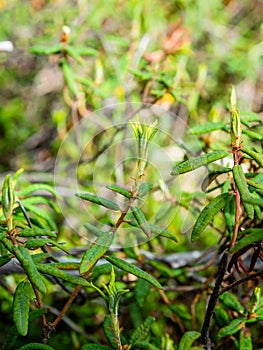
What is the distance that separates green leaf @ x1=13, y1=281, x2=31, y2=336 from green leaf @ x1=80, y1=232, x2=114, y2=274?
11cm

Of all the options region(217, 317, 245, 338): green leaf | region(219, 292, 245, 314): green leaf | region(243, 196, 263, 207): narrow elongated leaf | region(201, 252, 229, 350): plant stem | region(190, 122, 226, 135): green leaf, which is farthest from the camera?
region(190, 122, 226, 135): green leaf

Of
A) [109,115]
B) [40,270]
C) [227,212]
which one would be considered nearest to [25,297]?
[40,270]

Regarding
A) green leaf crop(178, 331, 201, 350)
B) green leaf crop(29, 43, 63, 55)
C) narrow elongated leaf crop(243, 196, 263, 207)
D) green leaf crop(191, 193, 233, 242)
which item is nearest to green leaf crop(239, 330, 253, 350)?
green leaf crop(178, 331, 201, 350)

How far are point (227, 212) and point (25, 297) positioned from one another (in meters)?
0.53

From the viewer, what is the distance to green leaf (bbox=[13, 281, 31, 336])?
2.61 ft

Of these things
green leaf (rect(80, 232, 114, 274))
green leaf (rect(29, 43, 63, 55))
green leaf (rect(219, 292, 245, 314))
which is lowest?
green leaf (rect(219, 292, 245, 314))

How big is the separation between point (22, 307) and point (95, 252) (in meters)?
0.17

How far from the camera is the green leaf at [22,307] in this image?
0.80 meters

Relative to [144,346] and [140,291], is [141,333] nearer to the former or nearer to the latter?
[144,346]

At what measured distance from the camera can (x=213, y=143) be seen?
4.76 ft

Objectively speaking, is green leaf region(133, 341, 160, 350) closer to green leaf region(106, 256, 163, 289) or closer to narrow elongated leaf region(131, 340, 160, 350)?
narrow elongated leaf region(131, 340, 160, 350)

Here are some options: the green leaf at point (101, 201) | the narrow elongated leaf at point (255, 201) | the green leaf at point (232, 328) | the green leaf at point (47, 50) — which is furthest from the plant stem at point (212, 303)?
the green leaf at point (47, 50)

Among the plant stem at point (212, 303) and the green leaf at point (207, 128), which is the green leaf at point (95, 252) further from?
the green leaf at point (207, 128)

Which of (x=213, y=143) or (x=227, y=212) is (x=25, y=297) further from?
(x=213, y=143)
